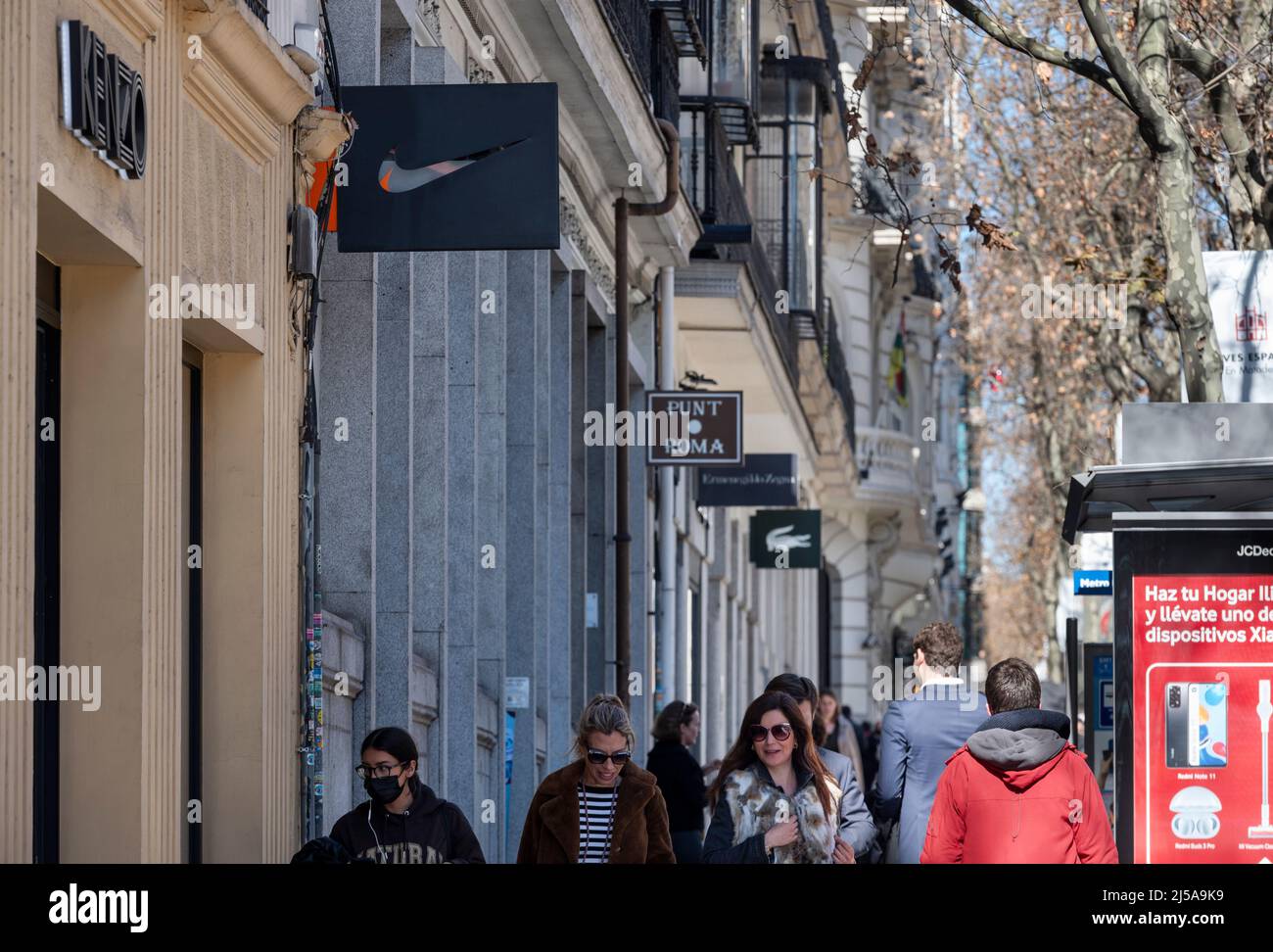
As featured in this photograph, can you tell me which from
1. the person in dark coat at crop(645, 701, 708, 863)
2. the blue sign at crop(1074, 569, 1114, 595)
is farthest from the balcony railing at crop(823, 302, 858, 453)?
the person in dark coat at crop(645, 701, 708, 863)

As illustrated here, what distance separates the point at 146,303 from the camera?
27.3 feet

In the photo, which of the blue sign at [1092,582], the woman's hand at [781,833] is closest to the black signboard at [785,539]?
the blue sign at [1092,582]

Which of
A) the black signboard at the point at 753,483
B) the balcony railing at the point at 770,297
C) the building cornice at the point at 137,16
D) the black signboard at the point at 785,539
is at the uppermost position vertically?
the balcony railing at the point at 770,297

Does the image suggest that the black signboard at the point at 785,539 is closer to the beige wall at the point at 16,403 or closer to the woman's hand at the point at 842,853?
the woman's hand at the point at 842,853

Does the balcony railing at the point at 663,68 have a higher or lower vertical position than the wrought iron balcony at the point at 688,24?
lower

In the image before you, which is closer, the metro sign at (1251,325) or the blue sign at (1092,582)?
the metro sign at (1251,325)

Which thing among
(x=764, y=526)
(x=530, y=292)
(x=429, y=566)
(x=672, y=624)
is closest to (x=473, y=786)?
(x=429, y=566)

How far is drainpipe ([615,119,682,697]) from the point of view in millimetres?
19125

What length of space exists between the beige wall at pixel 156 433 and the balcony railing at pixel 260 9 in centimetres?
28

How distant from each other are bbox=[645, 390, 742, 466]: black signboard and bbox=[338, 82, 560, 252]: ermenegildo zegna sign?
33.8 feet

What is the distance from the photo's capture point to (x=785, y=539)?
31875mm
